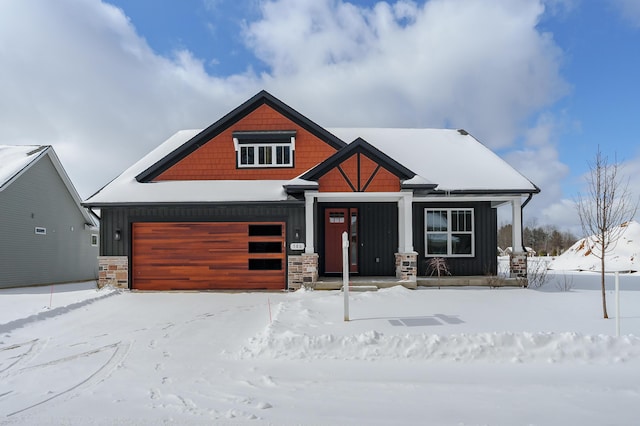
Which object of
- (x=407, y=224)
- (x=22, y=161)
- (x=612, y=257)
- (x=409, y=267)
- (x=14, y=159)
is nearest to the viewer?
(x=409, y=267)

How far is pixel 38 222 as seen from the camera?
16.5 m

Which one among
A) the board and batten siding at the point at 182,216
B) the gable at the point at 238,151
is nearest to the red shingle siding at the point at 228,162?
the gable at the point at 238,151

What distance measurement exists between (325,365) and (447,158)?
→ 10457 millimetres

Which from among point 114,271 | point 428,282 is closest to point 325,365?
point 428,282

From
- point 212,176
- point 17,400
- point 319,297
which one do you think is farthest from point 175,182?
point 17,400

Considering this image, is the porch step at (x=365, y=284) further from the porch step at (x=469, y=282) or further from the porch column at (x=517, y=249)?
the porch column at (x=517, y=249)

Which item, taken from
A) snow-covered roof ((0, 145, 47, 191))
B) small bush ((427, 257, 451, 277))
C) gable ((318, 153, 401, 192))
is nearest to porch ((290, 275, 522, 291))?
small bush ((427, 257, 451, 277))

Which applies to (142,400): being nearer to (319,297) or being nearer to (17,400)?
(17,400)

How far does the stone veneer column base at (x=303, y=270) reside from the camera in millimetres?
11398

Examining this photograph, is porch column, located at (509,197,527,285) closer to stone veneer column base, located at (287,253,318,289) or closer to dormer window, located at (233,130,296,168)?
stone veneer column base, located at (287,253,318,289)

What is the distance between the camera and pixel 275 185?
494 inches

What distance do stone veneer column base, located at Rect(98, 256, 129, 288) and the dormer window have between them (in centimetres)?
486

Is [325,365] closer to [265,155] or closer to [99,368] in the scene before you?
[99,368]

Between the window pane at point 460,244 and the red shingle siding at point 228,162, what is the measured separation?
16.9ft
